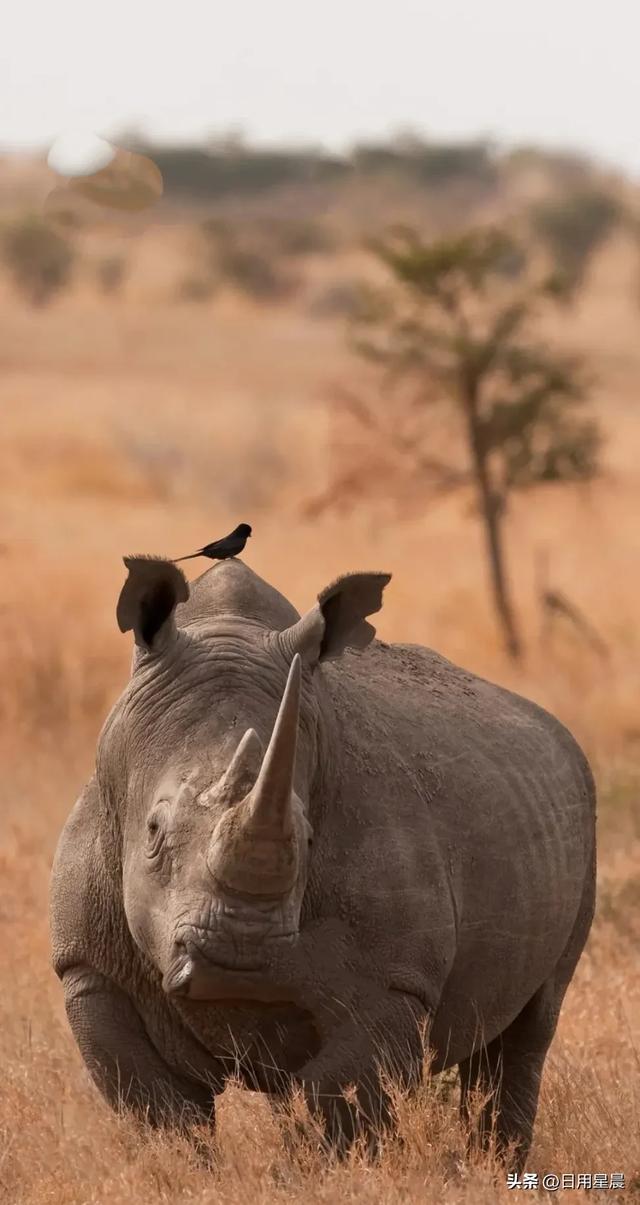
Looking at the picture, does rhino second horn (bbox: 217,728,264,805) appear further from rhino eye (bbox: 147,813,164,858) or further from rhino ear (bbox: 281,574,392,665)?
rhino ear (bbox: 281,574,392,665)

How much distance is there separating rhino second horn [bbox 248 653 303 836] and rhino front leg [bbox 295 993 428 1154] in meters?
0.87

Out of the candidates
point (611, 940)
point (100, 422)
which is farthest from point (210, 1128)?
point (100, 422)

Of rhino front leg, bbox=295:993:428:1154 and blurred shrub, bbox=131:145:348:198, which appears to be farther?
blurred shrub, bbox=131:145:348:198

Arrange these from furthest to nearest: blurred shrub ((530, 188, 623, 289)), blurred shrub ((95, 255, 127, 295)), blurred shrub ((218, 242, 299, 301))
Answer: blurred shrub ((530, 188, 623, 289)) < blurred shrub ((218, 242, 299, 301)) < blurred shrub ((95, 255, 127, 295))

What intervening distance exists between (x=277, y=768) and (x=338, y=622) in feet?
2.93

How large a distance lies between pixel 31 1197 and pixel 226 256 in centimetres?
5401

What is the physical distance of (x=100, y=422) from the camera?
31.8 metres

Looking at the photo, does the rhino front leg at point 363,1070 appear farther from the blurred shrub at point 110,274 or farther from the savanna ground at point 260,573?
the blurred shrub at point 110,274

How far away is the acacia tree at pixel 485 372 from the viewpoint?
17.2m

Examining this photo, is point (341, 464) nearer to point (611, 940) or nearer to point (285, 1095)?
point (611, 940)

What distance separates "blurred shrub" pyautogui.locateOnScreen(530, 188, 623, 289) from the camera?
61188mm

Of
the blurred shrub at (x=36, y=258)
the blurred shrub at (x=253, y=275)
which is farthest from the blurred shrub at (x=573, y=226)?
the blurred shrub at (x=36, y=258)

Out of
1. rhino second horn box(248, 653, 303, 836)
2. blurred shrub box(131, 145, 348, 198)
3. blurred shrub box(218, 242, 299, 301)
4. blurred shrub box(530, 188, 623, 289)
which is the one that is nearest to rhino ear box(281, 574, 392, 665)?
rhino second horn box(248, 653, 303, 836)

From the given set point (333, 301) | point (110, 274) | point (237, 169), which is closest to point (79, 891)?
point (333, 301)
